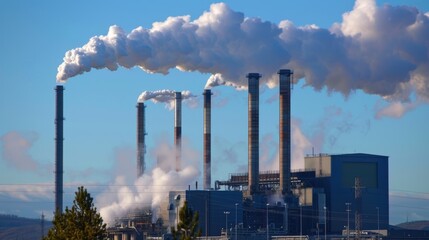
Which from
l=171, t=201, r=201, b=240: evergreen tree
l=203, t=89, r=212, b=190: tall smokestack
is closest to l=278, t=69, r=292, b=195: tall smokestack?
l=203, t=89, r=212, b=190: tall smokestack

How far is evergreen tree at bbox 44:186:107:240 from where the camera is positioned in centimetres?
4738

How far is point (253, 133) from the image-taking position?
111 metres

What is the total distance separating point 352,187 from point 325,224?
29.2 ft

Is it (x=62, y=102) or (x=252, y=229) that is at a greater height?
(x=62, y=102)

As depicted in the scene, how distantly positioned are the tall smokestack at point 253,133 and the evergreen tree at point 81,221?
60.4 meters

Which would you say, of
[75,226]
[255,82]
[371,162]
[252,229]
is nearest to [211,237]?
[252,229]

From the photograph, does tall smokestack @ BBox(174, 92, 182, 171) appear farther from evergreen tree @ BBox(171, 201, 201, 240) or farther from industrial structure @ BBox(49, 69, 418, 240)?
evergreen tree @ BBox(171, 201, 201, 240)

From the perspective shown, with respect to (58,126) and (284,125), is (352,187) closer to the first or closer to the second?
(284,125)

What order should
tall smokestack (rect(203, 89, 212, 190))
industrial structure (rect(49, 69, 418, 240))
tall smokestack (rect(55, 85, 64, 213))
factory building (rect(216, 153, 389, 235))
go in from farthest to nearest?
tall smokestack (rect(203, 89, 212, 190)), factory building (rect(216, 153, 389, 235)), industrial structure (rect(49, 69, 418, 240)), tall smokestack (rect(55, 85, 64, 213))

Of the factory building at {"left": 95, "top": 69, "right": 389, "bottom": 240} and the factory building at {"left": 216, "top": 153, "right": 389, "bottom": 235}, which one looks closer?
the factory building at {"left": 95, "top": 69, "right": 389, "bottom": 240}

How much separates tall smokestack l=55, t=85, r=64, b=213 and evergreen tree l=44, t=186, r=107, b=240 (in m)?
56.5

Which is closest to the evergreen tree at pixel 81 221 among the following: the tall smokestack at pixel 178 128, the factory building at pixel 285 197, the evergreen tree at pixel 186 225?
the evergreen tree at pixel 186 225

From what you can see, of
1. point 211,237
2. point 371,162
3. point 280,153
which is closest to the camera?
point 211,237

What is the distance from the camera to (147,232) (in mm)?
111312
